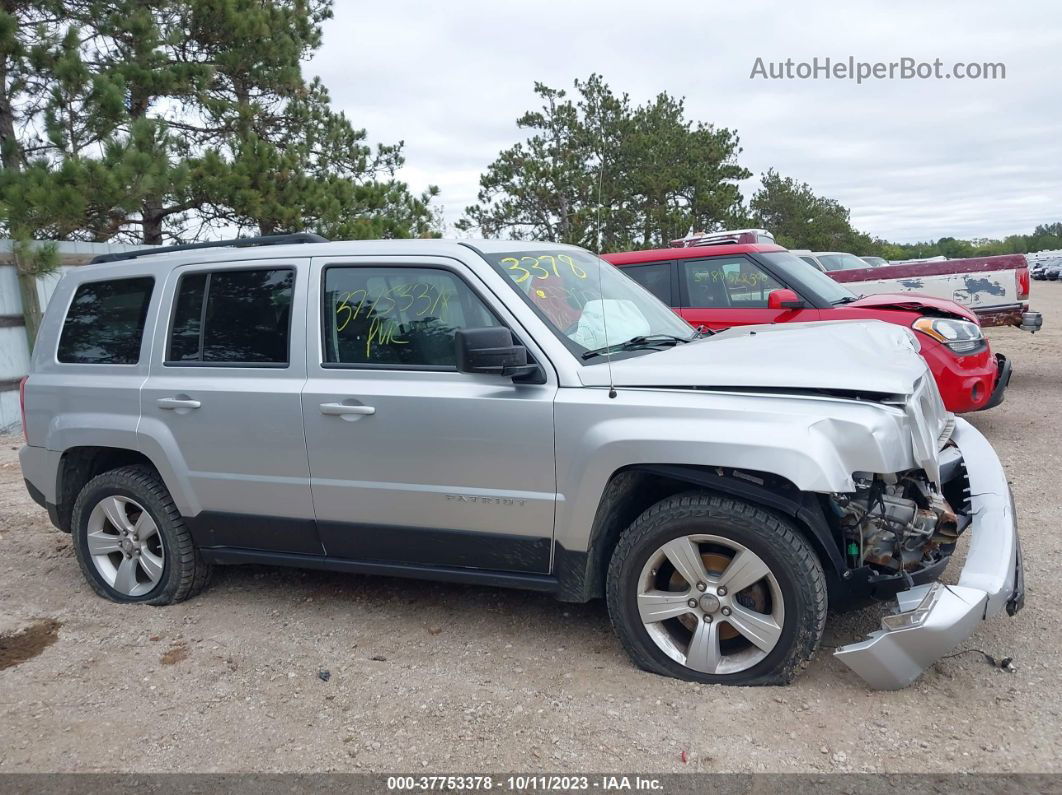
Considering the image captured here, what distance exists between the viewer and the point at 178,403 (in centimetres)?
443

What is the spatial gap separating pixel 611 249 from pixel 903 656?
83.2ft

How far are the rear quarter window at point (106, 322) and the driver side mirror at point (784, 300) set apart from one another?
4662mm

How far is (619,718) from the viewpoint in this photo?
334 cm

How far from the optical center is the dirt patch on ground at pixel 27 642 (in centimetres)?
421

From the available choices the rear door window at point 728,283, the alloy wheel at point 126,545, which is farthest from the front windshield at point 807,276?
the alloy wheel at point 126,545

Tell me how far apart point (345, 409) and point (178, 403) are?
101 centimetres

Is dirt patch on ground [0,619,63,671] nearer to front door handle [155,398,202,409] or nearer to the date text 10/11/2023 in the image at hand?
front door handle [155,398,202,409]

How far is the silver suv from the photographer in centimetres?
335

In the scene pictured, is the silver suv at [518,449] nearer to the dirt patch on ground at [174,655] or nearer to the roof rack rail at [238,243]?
the roof rack rail at [238,243]

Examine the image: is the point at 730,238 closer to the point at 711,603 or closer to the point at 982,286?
the point at 982,286

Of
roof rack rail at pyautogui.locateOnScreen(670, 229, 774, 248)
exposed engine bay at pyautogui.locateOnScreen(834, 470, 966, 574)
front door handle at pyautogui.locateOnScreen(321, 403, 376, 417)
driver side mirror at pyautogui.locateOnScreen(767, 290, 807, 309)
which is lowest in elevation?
A: exposed engine bay at pyautogui.locateOnScreen(834, 470, 966, 574)

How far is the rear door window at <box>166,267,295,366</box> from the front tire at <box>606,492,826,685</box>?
1966mm

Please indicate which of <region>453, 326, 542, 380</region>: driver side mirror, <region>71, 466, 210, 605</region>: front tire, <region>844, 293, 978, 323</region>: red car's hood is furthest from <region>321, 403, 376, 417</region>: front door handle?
<region>844, 293, 978, 323</region>: red car's hood

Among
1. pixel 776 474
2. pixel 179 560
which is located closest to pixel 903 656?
pixel 776 474
